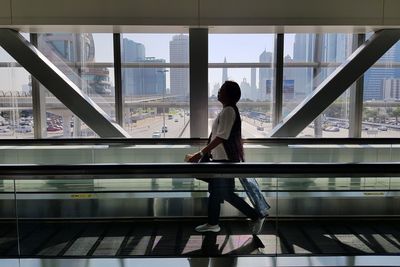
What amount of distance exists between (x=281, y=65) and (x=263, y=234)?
213 inches

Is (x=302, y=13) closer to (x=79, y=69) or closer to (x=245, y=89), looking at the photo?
(x=245, y=89)

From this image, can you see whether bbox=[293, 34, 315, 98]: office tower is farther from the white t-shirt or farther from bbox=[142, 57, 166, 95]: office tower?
the white t-shirt

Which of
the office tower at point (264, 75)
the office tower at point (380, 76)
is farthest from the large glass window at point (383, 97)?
the office tower at point (264, 75)

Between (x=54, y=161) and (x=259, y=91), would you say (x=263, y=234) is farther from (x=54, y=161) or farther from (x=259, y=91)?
(x=259, y=91)

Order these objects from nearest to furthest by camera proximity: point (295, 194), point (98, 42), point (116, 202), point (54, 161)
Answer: point (295, 194) < point (116, 202) < point (54, 161) < point (98, 42)

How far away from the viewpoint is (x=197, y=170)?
2.44m

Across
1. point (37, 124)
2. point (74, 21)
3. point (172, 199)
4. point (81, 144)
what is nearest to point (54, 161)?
point (81, 144)

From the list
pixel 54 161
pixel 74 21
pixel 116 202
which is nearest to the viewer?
pixel 116 202

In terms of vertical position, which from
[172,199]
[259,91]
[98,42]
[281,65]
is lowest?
[172,199]

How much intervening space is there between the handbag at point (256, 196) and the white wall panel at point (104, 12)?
3.80m

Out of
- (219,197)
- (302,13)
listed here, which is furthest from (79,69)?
(219,197)

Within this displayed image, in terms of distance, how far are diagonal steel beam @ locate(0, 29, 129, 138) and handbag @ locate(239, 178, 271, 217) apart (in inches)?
166

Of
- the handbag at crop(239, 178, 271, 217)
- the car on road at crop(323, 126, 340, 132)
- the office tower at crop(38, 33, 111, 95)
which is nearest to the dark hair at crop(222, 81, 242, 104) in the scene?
the handbag at crop(239, 178, 271, 217)

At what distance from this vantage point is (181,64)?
7.62 metres
